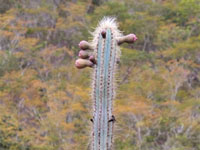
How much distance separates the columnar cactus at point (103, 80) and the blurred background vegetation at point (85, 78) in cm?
588

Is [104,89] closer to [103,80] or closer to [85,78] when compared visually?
[103,80]

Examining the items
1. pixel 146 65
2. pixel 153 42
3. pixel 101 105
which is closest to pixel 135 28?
pixel 153 42

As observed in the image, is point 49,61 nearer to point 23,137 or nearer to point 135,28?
point 135,28

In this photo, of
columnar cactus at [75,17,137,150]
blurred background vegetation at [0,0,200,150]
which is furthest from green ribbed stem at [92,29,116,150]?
blurred background vegetation at [0,0,200,150]

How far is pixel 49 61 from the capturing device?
60.6 ft

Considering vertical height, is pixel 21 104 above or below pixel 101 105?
above

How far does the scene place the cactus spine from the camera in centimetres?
273

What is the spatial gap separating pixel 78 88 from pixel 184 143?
3.88 m

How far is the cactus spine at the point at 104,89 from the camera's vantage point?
2.73 meters

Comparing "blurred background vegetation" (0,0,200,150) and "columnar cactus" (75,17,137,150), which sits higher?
"blurred background vegetation" (0,0,200,150)

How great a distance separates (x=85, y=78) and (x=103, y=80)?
1246 cm

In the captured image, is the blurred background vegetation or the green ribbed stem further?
the blurred background vegetation

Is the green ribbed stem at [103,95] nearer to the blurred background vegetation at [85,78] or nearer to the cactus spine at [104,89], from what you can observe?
the cactus spine at [104,89]

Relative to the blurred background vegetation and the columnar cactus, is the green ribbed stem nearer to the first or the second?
the columnar cactus
